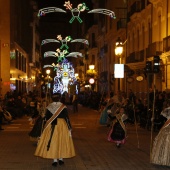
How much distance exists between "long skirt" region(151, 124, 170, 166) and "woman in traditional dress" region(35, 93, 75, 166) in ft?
6.41

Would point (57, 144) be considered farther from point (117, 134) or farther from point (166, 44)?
point (166, 44)

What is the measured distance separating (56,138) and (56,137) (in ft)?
0.08

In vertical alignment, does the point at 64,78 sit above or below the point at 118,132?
above

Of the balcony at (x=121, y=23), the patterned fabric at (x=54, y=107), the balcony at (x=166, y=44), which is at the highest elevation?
the balcony at (x=121, y=23)

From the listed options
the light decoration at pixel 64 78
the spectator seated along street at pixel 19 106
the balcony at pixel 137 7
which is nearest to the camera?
the spectator seated along street at pixel 19 106

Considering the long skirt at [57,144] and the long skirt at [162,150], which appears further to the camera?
the long skirt at [57,144]

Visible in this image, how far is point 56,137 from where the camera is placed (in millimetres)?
11430

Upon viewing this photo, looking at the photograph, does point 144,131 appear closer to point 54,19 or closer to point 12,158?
point 12,158

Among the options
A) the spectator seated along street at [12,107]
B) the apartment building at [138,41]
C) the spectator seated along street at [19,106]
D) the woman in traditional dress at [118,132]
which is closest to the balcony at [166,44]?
the apartment building at [138,41]

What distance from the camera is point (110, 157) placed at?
13.1 m

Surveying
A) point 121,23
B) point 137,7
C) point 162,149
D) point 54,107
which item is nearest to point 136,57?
point 137,7

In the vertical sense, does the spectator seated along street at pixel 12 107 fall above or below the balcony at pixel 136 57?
below

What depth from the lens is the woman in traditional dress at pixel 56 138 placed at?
447 inches

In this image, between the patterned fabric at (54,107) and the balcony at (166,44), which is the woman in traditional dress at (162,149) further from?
the balcony at (166,44)
